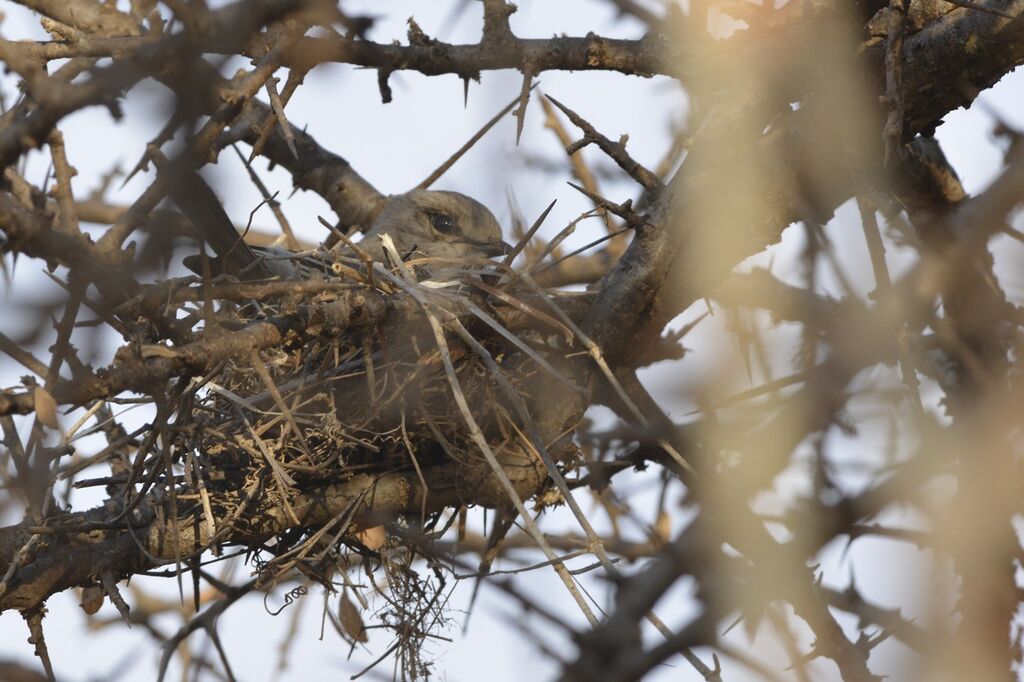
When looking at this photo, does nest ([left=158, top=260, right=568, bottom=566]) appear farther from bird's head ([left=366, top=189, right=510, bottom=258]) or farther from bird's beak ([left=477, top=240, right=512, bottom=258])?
bird's head ([left=366, top=189, right=510, bottom=258])

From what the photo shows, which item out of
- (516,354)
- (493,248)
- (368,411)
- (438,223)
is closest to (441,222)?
(438,223)

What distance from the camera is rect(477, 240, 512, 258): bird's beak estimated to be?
17.0 ft

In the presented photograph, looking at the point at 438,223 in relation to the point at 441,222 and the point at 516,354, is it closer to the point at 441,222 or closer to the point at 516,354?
the point at 441,222

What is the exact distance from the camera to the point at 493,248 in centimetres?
520

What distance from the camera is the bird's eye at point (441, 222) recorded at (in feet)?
18.2

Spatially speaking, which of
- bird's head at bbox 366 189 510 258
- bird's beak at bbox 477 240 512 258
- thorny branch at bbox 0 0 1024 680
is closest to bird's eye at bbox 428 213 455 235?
bird's head at bbox 366 189 510 258

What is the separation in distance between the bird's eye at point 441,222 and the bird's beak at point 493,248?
10.8 inches

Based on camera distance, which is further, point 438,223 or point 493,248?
point 438,223

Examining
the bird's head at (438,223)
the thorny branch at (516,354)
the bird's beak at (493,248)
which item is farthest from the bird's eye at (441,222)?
the thorny branch at (516,354)

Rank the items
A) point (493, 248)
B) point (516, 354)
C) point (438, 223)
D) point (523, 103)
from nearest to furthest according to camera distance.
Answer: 1. point (523, 103)
2. point (516, 354)
3. point (493, 248)
4. point (438, 223)

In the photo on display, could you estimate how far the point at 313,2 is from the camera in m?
1.44

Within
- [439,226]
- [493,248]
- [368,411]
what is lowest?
[368,411]

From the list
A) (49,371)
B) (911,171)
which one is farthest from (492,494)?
(911,171)

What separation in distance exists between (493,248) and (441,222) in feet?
1.48
